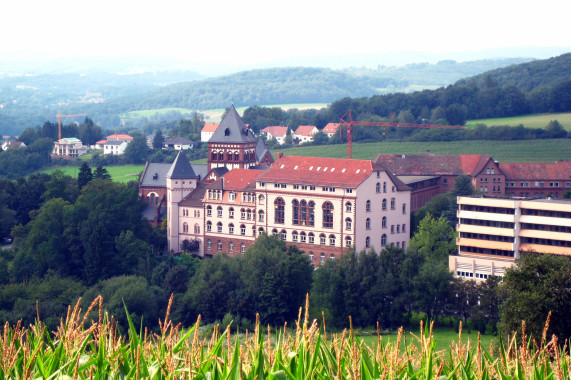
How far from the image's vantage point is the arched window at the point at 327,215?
82062 millimetres

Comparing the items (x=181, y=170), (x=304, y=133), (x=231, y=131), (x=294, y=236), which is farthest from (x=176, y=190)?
(x=304, y=133)

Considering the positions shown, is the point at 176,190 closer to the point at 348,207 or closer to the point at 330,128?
the point at 348,207

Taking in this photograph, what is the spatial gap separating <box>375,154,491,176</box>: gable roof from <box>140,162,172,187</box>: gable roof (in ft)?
73.6

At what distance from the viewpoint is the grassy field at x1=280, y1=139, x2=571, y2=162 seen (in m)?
118

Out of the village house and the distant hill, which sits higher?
the distant hill

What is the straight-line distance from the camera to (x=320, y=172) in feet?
275

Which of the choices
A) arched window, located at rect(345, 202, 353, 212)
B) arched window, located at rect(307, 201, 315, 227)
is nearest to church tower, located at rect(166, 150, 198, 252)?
arched window, located at rect(307, 201, 315, 227)

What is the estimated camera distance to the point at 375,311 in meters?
69.1

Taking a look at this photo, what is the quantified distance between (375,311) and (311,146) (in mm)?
72574

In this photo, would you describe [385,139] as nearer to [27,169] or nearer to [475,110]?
[475,110]

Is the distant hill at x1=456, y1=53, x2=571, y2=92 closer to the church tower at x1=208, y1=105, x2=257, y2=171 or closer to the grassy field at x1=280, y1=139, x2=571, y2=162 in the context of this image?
the grassy field at x1=280, y1=139, x2=571, y2=162

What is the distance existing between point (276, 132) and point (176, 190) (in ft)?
264

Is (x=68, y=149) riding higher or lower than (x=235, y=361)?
lower

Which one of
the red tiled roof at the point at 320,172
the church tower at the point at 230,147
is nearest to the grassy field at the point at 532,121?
the church tower at the point at 230,147
